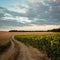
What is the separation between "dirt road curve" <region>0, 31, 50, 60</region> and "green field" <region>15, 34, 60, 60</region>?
0.09m

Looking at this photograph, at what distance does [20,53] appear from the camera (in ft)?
9.12

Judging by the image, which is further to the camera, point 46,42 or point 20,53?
point 46,42

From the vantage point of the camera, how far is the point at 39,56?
110 inches

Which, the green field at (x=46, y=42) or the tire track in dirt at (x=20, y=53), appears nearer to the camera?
the tire track in dirt at (x=20, y=53)

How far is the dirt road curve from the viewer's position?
2.71m

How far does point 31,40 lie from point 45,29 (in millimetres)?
299

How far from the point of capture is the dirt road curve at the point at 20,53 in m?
2.71

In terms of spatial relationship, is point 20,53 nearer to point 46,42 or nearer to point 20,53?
point 20,53

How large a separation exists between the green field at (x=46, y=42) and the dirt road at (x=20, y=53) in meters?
0.08

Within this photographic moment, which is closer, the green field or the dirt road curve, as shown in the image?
the dirt road curve

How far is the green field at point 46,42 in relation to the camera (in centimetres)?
288

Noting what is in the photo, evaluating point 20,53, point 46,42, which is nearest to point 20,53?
point 20,53

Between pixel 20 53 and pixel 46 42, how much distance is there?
519 mm

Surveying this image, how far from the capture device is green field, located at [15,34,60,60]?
2.88 meters
